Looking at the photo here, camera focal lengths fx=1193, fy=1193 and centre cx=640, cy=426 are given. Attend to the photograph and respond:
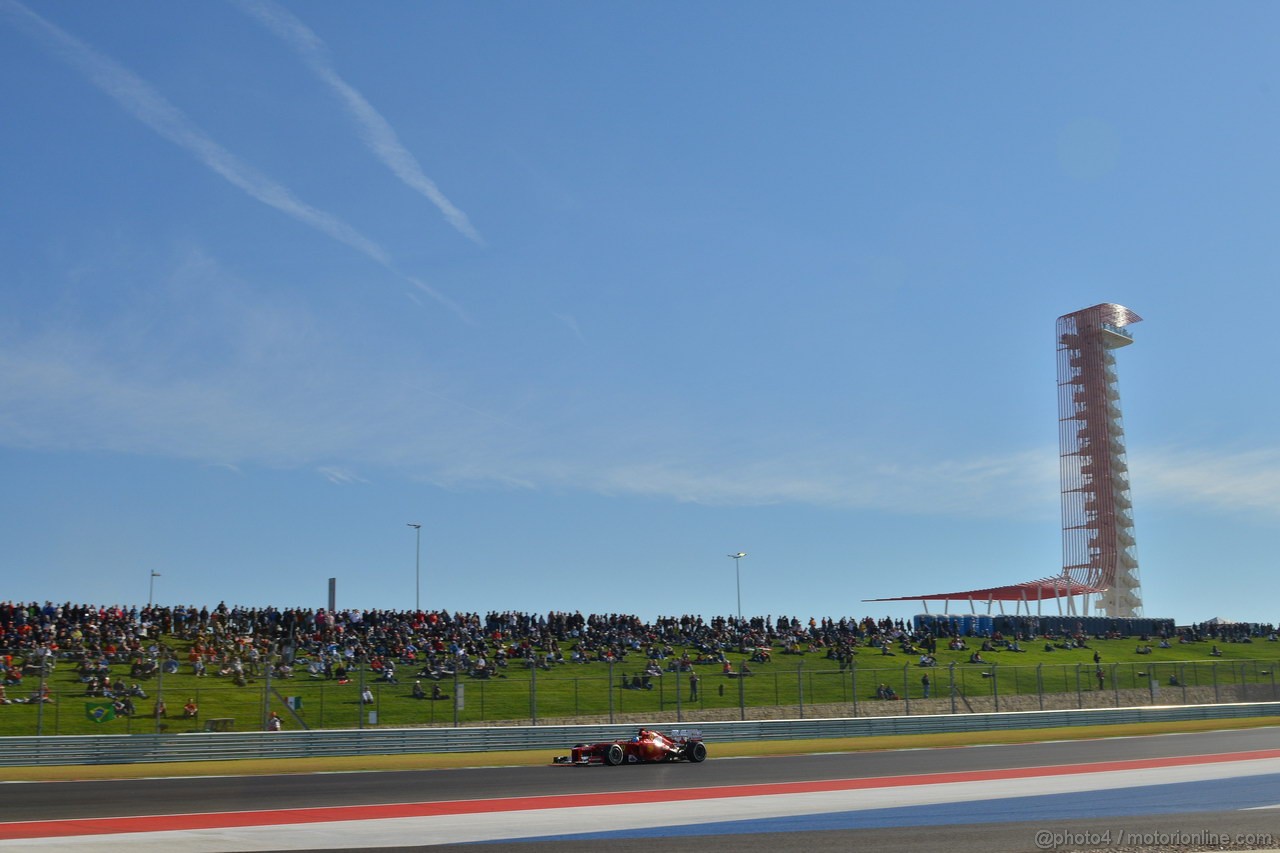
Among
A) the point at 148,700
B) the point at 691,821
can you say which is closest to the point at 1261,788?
the point at 691,821

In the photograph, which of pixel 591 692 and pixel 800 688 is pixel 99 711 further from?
pixel 800 688

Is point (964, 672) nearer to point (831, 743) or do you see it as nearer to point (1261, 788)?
point (831, 743)

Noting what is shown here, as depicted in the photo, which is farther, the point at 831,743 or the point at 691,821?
the point at 831,743

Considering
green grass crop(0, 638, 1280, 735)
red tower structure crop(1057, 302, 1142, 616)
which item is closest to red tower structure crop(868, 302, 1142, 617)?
red tower structure crop(1057, 302, 1142, 616)

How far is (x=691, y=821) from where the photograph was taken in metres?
16.5

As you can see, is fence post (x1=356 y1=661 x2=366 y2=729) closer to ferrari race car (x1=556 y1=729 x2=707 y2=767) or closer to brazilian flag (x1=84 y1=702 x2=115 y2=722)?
brazilian flag (x1=84 y1=702 x2=115 y2=722)

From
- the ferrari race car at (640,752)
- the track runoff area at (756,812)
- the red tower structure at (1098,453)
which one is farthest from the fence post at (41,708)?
the red tower structure at (1098,453)

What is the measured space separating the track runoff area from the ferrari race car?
547 millimetres

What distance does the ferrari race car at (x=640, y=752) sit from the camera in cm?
2681

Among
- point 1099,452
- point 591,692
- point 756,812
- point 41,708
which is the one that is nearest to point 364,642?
point 591,692

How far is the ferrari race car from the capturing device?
26.8 m

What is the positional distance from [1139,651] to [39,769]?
5314cm

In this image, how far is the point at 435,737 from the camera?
3067 centimetres

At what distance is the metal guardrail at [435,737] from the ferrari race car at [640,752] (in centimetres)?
437
